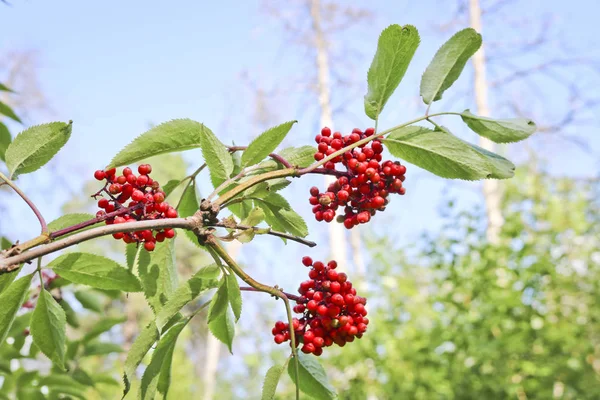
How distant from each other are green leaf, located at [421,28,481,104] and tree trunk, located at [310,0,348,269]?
1077 cm

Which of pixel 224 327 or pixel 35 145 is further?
pixel 224 327

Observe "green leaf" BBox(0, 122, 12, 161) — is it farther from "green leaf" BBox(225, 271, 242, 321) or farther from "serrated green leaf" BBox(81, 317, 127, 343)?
"green leaf" BBox(225, 271, 242, 321)

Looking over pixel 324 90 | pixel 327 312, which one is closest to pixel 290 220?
pixel 327 312

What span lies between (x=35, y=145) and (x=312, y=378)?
21.6 inches

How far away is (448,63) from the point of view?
982mm

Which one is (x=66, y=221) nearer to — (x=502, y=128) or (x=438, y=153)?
(x=438, y=153)

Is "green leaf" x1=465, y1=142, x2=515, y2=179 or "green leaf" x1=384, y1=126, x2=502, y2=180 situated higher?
"green leaf" x1=384, y1=126, x2=502, y2=180

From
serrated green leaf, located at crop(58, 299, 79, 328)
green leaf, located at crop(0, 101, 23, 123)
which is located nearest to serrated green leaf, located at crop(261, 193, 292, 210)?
green leaf, located at crop(0, 101, 23, 123)

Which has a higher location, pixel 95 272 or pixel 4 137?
pixel 4 137

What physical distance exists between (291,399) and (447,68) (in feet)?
12.1

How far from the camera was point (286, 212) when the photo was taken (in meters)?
0.96

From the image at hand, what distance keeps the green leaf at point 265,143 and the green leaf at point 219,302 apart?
0.61ft

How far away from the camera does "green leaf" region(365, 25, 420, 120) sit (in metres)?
0.90

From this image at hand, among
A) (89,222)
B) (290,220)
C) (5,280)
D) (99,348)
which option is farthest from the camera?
(99,348)
